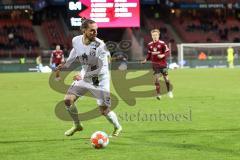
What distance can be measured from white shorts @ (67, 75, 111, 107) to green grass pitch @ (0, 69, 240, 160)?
0.81 meters

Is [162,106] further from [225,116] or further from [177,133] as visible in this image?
[177,133]

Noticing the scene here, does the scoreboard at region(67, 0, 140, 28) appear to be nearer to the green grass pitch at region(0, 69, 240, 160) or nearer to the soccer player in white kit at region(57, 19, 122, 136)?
the green grass pitch at region(0, 69, 240, 160)

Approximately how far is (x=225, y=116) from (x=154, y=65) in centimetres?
702

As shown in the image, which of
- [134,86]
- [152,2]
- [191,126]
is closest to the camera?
[191,126]

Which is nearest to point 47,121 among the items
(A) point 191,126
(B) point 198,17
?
(A) point 191,126

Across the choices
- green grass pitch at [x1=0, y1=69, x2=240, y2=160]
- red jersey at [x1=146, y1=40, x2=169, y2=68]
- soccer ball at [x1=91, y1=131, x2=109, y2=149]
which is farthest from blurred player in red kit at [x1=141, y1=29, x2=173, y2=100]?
soccer ball at [x1=91, y1=131, x2=109, y2=149]

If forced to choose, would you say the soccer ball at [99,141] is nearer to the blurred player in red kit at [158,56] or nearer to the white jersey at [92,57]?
the white jersey at [92,57]

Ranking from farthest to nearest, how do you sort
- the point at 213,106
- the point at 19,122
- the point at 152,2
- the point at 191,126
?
the point at 152,2 < the point at 213,106 < the point at 19,122 < the point at 191,126

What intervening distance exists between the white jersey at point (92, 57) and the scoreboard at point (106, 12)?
1479cm

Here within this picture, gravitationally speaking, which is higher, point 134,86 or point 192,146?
point 192,146

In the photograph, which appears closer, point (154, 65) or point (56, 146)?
point (56, 146)

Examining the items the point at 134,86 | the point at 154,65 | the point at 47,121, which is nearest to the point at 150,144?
the point at 47,121

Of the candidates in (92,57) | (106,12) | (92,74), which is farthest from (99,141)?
(106,12)

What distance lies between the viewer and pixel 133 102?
19.5 metres
